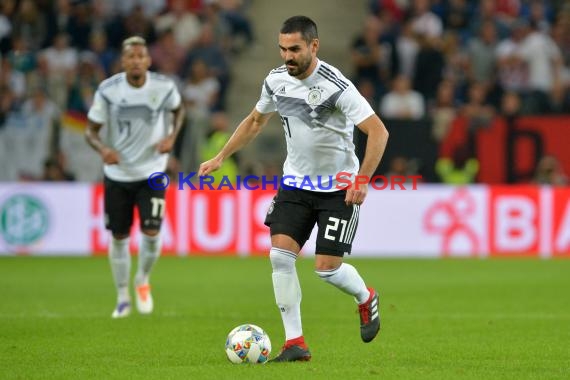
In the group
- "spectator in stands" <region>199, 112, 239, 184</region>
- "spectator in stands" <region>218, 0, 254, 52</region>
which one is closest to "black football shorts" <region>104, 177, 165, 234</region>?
"spectator in stands" <region>199, 112, 239, 184</region>

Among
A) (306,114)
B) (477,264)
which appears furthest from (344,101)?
(477,264)

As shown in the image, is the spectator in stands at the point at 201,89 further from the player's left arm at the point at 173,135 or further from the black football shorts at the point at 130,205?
the black football shorts at the point at 130,205

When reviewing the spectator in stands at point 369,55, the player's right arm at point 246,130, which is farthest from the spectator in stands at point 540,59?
the player's right arm at point 246,130

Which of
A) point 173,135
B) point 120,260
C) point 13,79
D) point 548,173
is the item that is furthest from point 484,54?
point 120,260

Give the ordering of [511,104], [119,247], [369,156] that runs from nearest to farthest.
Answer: [369,156] → [119,247] → [511,104]

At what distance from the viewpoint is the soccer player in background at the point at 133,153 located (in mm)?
11672

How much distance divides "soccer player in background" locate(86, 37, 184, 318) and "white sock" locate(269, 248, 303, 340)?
3.56 metres

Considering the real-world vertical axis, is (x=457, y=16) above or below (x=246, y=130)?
above

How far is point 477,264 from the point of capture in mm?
18484

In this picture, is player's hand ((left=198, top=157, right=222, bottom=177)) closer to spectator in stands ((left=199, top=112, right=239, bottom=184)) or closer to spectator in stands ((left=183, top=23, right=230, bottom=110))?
spectator in stands ((left=199, top=112, right=239, bottom=184))

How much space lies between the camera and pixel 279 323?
434 inches

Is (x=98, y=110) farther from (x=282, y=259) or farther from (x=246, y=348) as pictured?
(x=246, y=348)

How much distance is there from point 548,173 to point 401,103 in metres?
2.94

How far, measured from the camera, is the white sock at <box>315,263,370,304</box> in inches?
328
